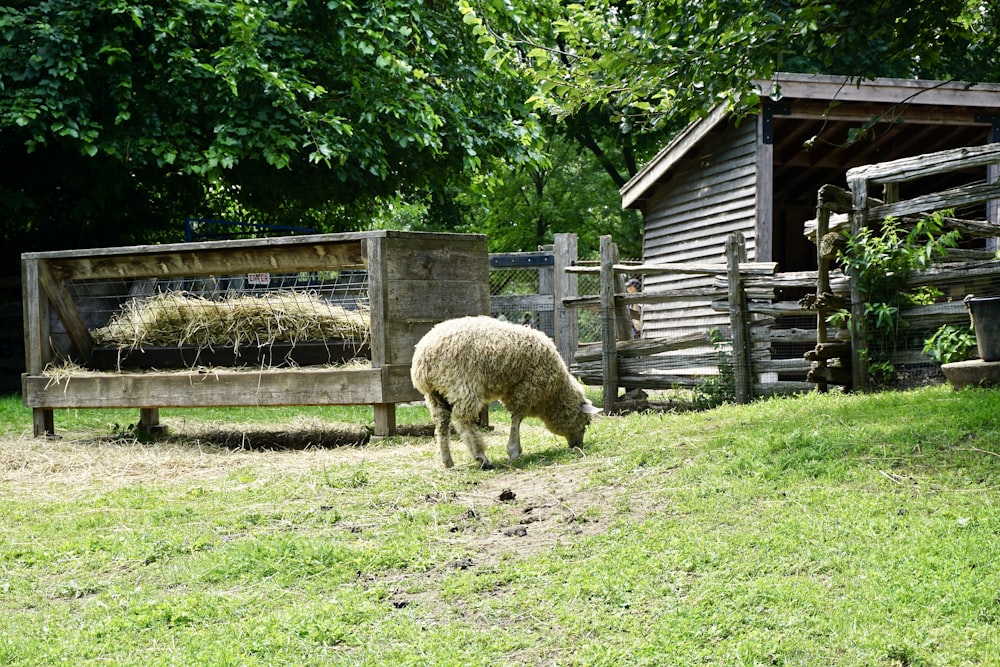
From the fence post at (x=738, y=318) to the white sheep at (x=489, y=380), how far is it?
131 inches

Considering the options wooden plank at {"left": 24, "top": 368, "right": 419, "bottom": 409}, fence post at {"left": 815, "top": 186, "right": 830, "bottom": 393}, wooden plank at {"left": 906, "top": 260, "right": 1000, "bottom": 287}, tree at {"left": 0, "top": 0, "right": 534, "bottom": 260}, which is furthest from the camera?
tree at {"left": 0, "top": 0, "right": 534, "bottom": 260}

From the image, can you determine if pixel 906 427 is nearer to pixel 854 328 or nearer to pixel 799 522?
pixel 799 522

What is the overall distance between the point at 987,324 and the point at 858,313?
5.76ft

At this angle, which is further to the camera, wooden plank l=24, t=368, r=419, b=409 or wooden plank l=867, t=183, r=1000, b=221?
wooden plank l=24, t=368, r=419, b=409

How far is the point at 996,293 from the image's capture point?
8531mm

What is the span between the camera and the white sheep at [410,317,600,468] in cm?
725

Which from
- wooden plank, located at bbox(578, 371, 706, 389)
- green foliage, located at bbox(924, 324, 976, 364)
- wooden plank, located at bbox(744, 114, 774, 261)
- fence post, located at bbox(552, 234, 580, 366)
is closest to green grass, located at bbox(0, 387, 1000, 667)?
green foliage, located at bbox(924, 324, 976, 364)

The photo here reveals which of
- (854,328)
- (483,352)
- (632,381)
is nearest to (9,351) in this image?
(632,381)

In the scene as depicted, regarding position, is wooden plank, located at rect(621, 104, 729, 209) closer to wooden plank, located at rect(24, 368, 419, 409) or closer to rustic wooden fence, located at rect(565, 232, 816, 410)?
rustic wooden fence, located at rect(565, 232, 816, 410)

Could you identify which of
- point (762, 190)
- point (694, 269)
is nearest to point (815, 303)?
point (694, 269)

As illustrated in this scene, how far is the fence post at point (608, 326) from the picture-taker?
11922 millimetres

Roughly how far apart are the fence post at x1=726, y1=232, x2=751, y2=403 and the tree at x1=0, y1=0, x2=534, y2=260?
14.6ft

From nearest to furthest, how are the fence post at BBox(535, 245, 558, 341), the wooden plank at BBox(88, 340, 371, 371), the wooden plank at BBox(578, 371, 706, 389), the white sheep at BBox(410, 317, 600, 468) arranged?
1. the white sheep at BBox(410, 317, 600, 468)
2. the wooden plank at BBox(88, 340, 371, 371)
3. the wooden plank at BBox(578, 371, 706, 389)
4. the fence post at BBox(535, 245, 558, 341)

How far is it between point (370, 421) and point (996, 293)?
6969 mm
